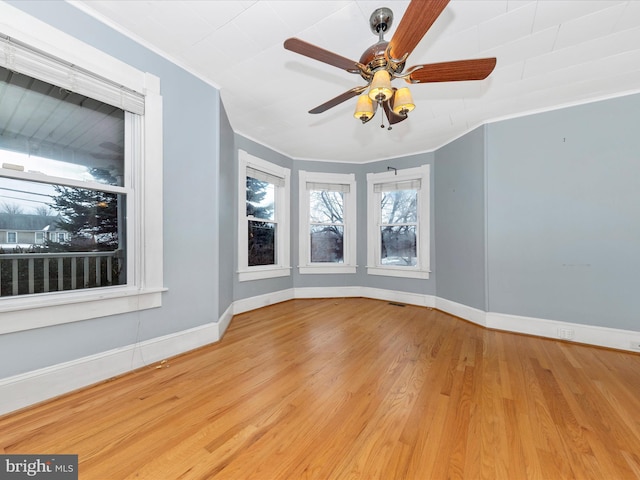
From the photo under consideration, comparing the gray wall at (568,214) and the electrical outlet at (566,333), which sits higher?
the gray wall at (568,214)

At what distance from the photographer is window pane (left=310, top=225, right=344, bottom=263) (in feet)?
16.0

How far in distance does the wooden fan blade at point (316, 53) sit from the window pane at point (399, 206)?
3.15 m

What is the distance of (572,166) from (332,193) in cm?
329

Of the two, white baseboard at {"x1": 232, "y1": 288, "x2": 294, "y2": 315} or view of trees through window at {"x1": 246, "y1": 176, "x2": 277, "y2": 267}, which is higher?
view of trees through window at {"x1": 246, "y1": 176, "x2": 277, "y2": 267}

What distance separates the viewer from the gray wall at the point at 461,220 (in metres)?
3.32

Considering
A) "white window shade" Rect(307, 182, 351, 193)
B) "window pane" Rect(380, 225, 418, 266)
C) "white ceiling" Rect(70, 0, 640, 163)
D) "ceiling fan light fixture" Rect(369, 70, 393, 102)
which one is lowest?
"window pane" Rect(380, 225, 418, 266)

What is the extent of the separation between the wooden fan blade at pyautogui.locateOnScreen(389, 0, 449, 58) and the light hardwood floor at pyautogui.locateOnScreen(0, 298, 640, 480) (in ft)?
6.98

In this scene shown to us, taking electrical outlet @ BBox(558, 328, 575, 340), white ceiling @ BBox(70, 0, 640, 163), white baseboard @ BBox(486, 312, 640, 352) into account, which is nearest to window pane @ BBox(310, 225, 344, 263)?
white ceiling @ BBox(70, 0, 640, 163)

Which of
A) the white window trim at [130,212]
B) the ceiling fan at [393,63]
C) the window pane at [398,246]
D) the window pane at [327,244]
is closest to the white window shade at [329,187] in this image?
the window pane at [327,244]

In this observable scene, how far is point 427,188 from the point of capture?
4215 millimetres

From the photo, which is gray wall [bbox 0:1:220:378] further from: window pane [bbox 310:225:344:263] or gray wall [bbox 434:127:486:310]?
gray wall [bbox 434:127:486:310]

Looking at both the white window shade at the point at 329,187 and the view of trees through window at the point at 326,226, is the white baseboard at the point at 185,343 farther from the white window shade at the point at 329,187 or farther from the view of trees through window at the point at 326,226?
the white window shade at the point at 329,187

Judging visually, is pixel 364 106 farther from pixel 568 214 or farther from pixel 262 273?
pixel 262 273

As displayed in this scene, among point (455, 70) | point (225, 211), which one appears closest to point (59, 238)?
point (225, 211)
